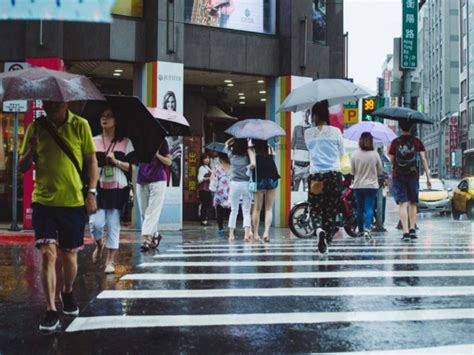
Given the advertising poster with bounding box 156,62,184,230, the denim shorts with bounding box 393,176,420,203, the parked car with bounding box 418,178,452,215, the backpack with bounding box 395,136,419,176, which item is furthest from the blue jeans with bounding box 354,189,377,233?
the parked car with bounding box 418,178,452,215

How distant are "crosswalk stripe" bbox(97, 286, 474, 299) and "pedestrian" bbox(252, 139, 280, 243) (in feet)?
17.3

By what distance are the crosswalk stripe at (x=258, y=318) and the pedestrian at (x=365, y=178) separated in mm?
6721

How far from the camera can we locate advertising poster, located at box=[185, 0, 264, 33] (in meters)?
17.1

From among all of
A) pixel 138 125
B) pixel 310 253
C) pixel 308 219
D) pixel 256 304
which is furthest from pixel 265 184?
pixel 256 304

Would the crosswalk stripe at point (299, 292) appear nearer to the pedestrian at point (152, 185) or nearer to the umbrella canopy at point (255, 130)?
the pedestrian at point (152, 185)

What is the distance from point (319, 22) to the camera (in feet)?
64.8

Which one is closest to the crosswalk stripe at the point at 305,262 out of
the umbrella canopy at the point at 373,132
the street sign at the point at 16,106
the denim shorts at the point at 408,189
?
the denim shorts at the point at 408,189

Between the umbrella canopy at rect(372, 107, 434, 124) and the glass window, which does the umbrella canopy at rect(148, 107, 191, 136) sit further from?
the glass window

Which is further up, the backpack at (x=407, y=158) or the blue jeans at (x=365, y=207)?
the backpack at (x=407, y=158)

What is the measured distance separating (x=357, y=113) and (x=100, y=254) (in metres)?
16.3

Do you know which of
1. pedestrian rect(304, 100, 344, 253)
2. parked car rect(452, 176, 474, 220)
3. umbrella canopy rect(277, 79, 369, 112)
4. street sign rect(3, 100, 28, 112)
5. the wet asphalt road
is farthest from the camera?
parked car rect(452, 176, 474, 220)

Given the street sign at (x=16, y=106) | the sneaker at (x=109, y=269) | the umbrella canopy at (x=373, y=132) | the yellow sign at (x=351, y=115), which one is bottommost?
the sneaker at (x=109, y=269)

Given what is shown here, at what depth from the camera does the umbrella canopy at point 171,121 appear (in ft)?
35.6

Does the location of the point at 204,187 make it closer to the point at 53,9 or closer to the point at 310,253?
the point at 310,253
